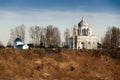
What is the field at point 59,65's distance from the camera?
44.1 meters

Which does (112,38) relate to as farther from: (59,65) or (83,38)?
(59,65)

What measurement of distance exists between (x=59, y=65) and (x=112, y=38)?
3758cm

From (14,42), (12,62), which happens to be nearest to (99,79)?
(12,62)

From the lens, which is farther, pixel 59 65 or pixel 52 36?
pixel 52 36

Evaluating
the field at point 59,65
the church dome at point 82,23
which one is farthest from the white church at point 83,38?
the field at point 59,65

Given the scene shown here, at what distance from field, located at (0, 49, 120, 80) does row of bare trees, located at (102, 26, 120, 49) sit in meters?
27.8

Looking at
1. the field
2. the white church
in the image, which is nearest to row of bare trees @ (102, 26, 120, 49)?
the white church

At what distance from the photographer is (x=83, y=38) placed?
85188 millimetres

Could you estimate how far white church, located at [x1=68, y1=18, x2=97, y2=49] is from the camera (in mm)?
83812

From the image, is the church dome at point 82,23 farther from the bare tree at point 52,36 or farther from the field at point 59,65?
the field at point 59,65

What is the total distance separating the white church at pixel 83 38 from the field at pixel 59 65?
31.6m

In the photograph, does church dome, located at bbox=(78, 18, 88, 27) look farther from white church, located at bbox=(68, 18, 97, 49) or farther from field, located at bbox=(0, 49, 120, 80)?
field, located at bbox=(0, 49, 120, 80)

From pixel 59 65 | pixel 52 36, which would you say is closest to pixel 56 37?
pixel 52 36

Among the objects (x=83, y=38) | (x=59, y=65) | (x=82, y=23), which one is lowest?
(x=59, y=65)
